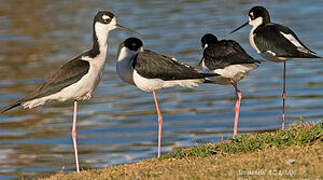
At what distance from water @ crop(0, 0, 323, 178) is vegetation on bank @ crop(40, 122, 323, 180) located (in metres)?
3.56

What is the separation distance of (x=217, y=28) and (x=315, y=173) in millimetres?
13763

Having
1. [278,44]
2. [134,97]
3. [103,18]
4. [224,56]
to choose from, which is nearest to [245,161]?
[224,56]

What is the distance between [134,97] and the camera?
14820mm

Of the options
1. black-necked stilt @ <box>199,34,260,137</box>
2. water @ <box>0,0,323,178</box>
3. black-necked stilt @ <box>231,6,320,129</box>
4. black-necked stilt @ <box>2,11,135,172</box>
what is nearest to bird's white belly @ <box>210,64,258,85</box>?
black-necked stilt @ <box>199,34,260,137</box>

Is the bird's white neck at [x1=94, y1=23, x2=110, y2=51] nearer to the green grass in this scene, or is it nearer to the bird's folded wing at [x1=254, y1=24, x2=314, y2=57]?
the green grass

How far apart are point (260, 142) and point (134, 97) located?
7.42m

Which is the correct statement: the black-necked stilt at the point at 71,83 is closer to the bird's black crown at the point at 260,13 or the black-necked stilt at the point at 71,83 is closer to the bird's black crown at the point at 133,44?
the bird's black crown at the point at 133,44

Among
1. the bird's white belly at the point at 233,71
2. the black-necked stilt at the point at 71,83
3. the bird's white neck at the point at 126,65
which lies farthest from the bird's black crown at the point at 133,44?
the bird's white belly at the point at 233,71

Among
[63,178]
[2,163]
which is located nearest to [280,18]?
[2,163]

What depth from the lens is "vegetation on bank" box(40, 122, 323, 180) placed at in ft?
20.8

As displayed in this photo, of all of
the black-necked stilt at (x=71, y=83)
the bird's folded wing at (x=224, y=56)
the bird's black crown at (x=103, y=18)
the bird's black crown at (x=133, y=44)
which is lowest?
the black-necked stilt at (x=71, y=83)

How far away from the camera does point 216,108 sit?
13.8 metres

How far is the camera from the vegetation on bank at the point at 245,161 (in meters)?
6.35

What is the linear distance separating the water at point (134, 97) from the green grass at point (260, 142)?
3.45 meters
